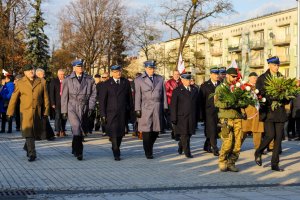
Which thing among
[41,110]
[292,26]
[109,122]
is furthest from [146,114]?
[292,26]

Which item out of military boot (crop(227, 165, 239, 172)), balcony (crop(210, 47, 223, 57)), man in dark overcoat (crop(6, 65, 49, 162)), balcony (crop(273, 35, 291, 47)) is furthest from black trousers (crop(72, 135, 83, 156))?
balcony (crop(210, 47, 223, 57))

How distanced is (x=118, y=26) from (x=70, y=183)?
52148mm

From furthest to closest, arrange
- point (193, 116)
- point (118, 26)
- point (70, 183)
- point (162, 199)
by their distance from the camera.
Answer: point (118, 26), point (193, 116), point (70, 183), point (162, 199)

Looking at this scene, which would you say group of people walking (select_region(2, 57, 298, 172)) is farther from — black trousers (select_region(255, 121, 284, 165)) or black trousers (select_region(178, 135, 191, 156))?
black trousers (select_region(255, 121, 284, 165))

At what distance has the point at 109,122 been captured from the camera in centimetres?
1219

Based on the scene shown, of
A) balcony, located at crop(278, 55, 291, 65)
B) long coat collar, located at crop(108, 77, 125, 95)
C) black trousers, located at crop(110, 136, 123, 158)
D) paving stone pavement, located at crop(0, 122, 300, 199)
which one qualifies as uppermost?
balcony, located at crop(278, 55, 291, 65)

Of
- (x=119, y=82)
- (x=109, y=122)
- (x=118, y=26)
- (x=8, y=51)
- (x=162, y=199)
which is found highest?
(x=118, y=26)

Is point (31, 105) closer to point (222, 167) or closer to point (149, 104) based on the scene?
point (149, 104)

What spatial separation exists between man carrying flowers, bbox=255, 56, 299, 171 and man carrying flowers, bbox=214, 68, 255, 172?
513 millimetres

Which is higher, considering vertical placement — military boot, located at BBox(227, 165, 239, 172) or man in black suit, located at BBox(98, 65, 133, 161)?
man in black suit, located at BBox(98, 65, 133, 161)

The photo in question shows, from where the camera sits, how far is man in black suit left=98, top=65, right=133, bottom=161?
12094mm

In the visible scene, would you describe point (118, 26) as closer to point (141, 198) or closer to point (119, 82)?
point (119, 82)

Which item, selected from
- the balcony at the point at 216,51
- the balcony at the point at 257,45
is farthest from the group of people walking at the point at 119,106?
the balcony at the point at 216,51

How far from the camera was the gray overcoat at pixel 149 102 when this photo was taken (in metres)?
12.4
